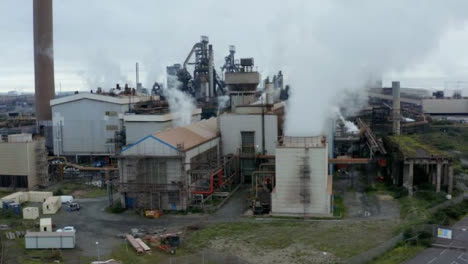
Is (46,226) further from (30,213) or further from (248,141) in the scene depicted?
(248,141)

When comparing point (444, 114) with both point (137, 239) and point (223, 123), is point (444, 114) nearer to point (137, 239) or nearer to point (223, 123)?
point (223, 123)

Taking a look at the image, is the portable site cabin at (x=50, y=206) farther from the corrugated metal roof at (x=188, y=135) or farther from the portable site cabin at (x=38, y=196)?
the corrugated metal roof at (x=188, y=135)

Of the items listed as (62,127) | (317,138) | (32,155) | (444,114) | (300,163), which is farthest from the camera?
(444,114)

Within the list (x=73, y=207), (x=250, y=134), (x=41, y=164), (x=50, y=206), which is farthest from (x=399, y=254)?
(x=41, y=164)

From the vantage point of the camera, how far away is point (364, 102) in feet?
237

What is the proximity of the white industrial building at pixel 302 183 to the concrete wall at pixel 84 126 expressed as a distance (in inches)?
785

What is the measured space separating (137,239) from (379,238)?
9793mm

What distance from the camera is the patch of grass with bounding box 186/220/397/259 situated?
59.9 ft

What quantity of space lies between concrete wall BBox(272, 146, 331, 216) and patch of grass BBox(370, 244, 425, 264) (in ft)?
19.2

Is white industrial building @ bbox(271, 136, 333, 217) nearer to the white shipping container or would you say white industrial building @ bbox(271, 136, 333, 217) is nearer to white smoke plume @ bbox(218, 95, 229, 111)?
the white shipping container

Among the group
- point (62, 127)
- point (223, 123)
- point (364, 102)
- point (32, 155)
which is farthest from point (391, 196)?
point (364, 102)

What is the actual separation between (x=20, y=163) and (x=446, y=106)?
200 ft

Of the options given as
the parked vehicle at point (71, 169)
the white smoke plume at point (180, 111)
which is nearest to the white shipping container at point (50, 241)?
the parked vehicle at point (71, 169)

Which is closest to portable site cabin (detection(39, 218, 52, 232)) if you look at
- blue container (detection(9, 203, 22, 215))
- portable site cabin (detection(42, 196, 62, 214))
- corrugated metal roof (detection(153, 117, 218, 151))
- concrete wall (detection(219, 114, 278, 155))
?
portable site cabin (detection(42, 196, 62, 214))
